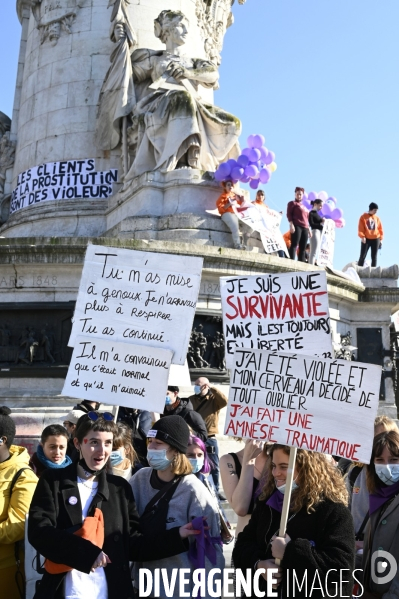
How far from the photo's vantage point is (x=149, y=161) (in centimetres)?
1695

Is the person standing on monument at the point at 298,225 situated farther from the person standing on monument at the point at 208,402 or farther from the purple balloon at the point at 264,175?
the person standing on monument at the point at 208,402

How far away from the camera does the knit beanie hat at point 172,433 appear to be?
472 cm

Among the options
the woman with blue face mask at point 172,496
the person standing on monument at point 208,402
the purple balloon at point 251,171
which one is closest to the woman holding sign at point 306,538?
the woman with blue face mask at point 172,496

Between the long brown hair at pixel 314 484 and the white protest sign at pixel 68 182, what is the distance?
14426 millimetres

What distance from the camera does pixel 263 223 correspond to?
15.4m

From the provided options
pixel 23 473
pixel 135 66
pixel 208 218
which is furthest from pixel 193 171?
pixel 23 473

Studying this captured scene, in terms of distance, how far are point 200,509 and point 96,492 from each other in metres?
0.62

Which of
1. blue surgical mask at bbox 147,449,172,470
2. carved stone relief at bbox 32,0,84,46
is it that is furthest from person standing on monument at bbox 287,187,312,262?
blue surgical mask at bbox 147,449,172,470

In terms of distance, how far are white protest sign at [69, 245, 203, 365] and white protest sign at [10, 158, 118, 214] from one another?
12.0 metres

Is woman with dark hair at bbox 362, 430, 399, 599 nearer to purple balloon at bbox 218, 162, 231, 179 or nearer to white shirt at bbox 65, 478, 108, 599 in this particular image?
white shirt at bbox 65, 478, 108, 599

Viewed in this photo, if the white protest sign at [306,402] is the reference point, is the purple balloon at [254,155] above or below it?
above

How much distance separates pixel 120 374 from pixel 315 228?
37.1ft

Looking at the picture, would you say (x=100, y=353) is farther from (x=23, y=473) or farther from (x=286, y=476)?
(x=286, y=476)

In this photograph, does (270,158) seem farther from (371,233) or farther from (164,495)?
(164,495)
